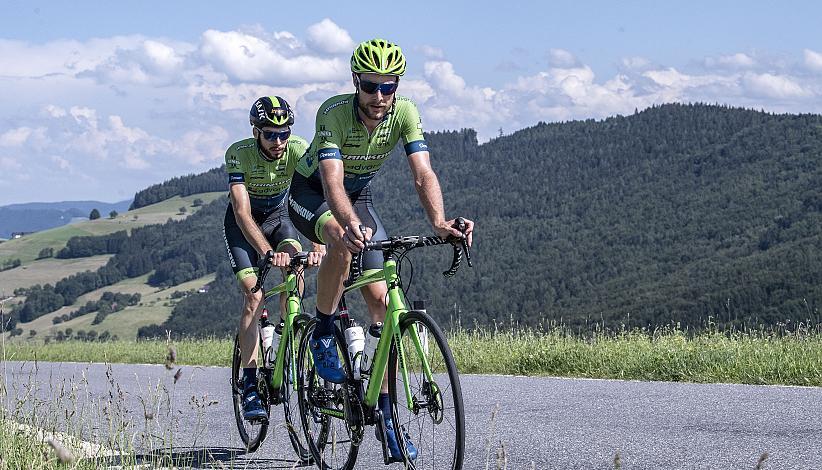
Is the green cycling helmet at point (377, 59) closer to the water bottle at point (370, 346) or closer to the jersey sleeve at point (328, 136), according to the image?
the jersey sleeve at point (328, 136)

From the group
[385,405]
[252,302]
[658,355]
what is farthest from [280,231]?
[658,355]

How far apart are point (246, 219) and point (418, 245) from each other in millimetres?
2597

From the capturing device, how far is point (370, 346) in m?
5.12

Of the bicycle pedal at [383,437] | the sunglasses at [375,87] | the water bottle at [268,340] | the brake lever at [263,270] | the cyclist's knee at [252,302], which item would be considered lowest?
the bicycle pedal at [383,437]

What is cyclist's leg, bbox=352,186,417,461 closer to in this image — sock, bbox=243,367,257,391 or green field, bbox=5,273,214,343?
sock, bbox=243,367,257,391

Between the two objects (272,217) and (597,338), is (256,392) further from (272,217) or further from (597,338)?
(597,338)

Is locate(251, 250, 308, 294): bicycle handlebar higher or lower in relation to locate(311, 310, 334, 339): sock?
higher

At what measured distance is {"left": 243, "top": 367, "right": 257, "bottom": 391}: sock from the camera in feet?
22.3

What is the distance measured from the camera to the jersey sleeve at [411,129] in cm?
529

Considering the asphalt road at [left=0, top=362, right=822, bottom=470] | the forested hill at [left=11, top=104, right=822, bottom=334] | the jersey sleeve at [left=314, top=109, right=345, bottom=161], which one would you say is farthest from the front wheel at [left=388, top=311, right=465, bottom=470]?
the forested hill at [left=11, top=104, right=822, bottom=334]

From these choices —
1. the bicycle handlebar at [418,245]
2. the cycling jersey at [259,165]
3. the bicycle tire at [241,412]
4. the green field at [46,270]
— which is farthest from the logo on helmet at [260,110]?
the green field at [46,270]

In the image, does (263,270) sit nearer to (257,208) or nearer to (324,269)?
(257,208)

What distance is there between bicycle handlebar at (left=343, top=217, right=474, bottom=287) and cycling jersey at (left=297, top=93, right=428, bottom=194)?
0.61m

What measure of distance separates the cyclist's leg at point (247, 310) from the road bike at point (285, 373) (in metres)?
0.05
